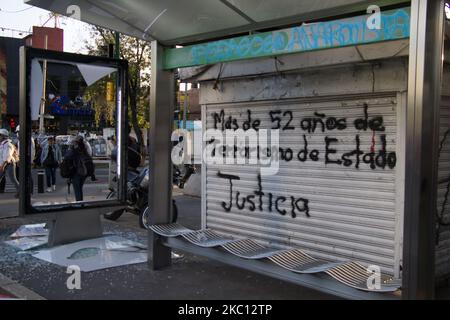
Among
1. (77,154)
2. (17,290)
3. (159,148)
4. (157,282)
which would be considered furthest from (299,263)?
(77,154)

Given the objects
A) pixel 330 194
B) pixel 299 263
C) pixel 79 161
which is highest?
pixel 79 161

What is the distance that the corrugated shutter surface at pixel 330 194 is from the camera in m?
5.30

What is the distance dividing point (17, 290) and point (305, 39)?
151 inches

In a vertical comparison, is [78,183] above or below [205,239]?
above

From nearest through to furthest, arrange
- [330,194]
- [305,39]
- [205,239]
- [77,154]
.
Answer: [305,39] → [205,239] → [330,194] → [77,154]

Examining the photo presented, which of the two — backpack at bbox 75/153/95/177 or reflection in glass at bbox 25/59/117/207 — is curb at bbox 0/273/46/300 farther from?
backpack at bbox 75/153/95/177

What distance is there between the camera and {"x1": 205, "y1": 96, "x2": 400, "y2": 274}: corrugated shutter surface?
5.30m

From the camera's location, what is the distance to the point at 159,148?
599 cm

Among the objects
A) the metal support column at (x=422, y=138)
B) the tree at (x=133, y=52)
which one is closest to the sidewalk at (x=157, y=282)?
the metal support column at (x=422, y=138)

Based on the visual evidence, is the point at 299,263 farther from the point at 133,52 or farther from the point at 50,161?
the point at 133,52

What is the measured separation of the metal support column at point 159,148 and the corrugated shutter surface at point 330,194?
127 centimetres

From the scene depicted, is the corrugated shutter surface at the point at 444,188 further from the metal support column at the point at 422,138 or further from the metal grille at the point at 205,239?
the metal grille at the point at 205,239
